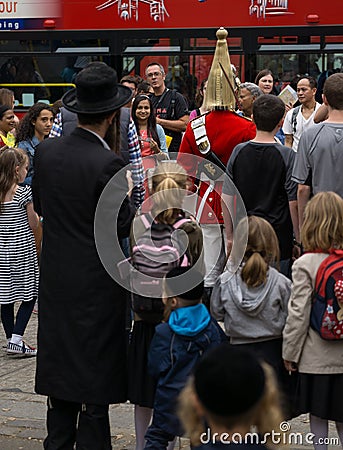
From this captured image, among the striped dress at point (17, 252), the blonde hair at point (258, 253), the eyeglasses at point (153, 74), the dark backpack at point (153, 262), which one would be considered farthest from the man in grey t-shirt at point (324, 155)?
the eyeglasses at point (153, 74)

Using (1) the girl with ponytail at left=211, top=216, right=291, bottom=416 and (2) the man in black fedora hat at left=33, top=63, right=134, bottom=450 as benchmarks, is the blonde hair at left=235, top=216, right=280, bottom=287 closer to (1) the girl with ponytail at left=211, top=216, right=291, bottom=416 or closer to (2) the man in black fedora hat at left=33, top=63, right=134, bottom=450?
(1) the girl with ponytail at left=211, top=216, right=291, bottom=416

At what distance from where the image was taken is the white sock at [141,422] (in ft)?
17.0

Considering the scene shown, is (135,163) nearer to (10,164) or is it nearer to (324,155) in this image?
(324,155)

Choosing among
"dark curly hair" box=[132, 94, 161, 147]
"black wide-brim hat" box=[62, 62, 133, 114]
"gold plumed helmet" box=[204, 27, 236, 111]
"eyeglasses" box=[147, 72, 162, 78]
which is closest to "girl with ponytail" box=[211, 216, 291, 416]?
"black wide-brim hat" box=[62, 62, 133, 114]

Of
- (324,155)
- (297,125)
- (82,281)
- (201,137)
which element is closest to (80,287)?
(82,281)

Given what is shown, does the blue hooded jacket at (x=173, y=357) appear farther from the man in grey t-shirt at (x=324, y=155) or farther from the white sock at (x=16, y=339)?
the white sock at (x=16, y=339)

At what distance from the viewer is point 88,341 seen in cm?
474

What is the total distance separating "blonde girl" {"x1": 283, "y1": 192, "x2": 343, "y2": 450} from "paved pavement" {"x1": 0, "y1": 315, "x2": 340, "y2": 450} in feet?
2.11

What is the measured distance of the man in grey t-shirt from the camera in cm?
616

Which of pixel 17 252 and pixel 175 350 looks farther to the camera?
pixel 17 252

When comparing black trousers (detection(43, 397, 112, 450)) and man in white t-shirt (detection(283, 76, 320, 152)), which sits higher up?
man in white t-shirt (detection(283, 76, 320, 152))

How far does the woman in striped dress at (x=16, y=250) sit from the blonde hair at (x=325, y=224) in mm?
3564

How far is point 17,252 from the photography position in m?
8.02

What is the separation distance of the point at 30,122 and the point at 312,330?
16.1 feet
